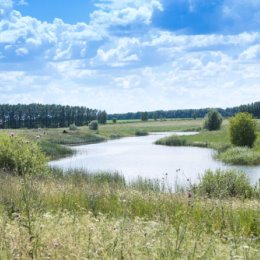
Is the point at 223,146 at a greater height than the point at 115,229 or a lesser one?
lesser

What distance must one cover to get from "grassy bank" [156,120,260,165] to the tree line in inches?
2530

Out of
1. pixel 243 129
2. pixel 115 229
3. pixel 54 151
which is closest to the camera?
pixel 115 229

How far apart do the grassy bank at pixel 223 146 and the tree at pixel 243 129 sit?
1094mm

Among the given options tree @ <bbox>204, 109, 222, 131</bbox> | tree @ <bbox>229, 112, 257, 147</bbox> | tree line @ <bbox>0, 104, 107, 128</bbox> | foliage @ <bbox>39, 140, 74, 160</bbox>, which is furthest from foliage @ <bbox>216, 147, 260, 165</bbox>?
tree line @ <bbox>0, 104, 107, 128</bbox>

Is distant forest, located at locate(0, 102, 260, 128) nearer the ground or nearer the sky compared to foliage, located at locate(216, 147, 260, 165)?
nearer the sky

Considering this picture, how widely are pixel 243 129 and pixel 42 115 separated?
3883 inches

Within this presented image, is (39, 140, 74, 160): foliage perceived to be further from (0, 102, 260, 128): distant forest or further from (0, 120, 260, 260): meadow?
(0, 102, 260, 128): distant forest

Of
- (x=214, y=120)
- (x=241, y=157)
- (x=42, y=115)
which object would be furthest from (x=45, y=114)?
(x=241, y=157)

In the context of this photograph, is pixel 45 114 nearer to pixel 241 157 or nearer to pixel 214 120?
pixel 214 120

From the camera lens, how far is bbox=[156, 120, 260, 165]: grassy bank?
43.2 metres

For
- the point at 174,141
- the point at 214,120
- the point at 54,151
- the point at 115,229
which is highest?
the point at 214,120

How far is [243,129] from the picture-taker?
53781 mm

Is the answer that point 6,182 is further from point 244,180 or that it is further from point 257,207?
point 244,180

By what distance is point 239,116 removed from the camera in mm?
53312
